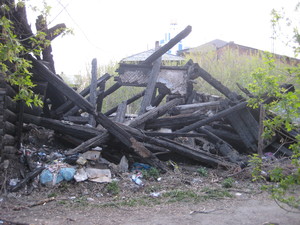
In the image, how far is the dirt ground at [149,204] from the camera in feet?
17.7

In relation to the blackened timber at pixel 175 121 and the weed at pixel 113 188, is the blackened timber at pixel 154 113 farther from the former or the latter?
the weed at pixel 113 188

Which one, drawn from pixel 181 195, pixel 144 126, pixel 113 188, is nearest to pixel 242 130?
pixel 144 126

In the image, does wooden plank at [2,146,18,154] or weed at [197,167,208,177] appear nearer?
A: wooden plank at [2,146,18,154]

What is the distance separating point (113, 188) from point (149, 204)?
1057 millimetres

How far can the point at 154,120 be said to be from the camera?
10.2 meters

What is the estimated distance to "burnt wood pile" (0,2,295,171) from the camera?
8.02 metres

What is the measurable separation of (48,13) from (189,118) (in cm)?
539

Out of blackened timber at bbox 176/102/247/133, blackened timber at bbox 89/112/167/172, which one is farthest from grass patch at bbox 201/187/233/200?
blackened timber at bbox 176/102/247/133

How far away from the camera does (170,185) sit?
24.6 feet

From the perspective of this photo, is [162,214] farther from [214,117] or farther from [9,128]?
[214,117]

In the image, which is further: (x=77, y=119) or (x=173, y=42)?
(x=77, y=119)

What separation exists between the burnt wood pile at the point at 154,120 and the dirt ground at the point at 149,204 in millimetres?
994

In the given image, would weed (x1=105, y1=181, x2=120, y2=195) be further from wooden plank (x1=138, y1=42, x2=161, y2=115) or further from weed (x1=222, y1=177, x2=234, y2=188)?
wooden plank (x1=138, y1=42, x2=161, y2=115)

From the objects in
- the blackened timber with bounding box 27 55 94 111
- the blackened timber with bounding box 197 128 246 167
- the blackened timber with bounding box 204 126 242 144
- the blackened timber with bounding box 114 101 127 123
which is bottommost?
the blackened timber with bounding box 197 128 246 167
